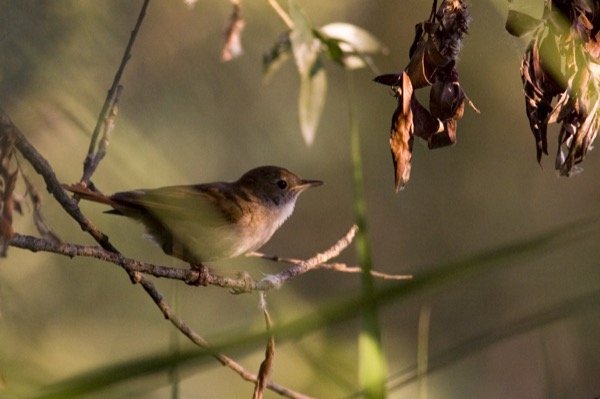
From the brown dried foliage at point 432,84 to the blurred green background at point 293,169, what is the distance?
0.18 meters

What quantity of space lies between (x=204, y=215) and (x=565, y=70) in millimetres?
2196

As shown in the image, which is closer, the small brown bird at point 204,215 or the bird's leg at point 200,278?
the bird's leg at point 200,278

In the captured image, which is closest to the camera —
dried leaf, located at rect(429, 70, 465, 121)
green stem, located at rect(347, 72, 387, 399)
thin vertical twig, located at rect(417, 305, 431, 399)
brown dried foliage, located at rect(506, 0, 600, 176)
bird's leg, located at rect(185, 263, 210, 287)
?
green stem, located at rect(347, 72, 387, 399)

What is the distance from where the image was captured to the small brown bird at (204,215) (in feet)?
11.1

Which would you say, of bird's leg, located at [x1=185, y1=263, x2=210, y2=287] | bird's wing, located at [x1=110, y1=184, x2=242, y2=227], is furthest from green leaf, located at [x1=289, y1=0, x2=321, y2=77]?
bird's wing, located at [x1=110, y1=184, x2=242, y2=227]

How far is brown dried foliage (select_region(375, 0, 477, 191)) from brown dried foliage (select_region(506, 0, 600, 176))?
116 millimetres

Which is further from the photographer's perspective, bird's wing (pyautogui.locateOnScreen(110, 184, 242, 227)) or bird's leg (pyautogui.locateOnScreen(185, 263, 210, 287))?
bird's wing (pyautogui.locateOnScreen(110, 184, 242, 227))

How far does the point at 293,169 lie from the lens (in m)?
6.98

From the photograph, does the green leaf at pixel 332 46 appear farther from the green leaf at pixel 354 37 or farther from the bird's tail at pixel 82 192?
the bird's tail at pixel 82 192

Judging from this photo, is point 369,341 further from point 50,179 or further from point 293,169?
point 293,169

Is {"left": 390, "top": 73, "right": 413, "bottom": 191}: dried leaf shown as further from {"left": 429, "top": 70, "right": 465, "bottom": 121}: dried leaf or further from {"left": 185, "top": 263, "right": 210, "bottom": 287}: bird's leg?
{"left": 185, "top": 263, "right": 210, "bottom": 287}: bird's leg

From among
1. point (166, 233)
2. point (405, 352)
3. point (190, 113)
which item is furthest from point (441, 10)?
point (405, 352)

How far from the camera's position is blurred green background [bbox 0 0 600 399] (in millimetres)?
3051

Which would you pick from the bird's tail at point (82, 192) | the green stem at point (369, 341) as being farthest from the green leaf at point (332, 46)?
the green stem at point (369, 341)
